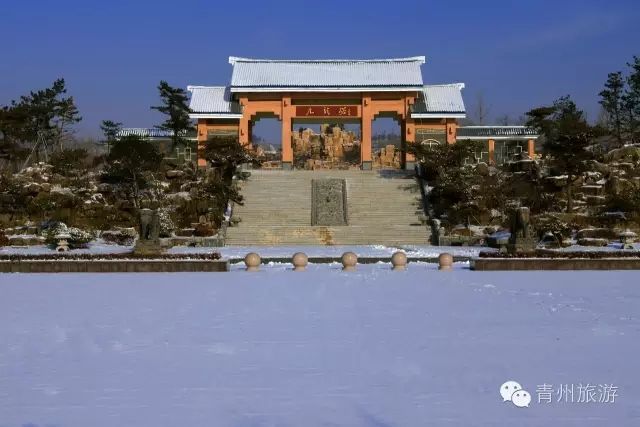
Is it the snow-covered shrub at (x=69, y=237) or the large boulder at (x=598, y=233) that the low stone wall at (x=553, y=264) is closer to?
the large boulder at (x=598, y=233)

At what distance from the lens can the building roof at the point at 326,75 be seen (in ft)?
117

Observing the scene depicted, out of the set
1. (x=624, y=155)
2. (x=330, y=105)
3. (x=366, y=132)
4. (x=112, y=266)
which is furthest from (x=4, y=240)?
(x=624, y=155)

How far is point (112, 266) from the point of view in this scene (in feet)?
50.9

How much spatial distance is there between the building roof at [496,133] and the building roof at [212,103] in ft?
45.8

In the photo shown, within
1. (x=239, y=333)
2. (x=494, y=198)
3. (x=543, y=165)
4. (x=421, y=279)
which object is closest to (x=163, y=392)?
(x=239, y=333)

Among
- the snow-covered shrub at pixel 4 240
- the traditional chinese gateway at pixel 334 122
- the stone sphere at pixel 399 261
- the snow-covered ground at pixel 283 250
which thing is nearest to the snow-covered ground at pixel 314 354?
the stone sphere at pixel 399 261

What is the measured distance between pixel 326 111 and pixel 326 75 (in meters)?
2.31

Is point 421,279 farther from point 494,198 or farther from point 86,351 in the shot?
point 494,198

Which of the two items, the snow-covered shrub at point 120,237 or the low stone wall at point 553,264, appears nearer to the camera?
the low stone wall at point 553,264

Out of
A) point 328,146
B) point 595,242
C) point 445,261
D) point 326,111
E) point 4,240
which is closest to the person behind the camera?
point 445,261

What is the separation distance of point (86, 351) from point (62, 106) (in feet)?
110

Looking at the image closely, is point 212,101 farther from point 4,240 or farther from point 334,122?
point 4,240

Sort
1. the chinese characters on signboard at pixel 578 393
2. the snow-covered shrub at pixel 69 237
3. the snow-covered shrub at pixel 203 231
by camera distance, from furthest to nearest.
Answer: the snow-covered shrub at pixel 203 231, the snow-covered shrub at pixel 69 237, the chinese characters on signboard at pixel 578 393

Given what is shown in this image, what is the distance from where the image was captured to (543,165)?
1167 inches
